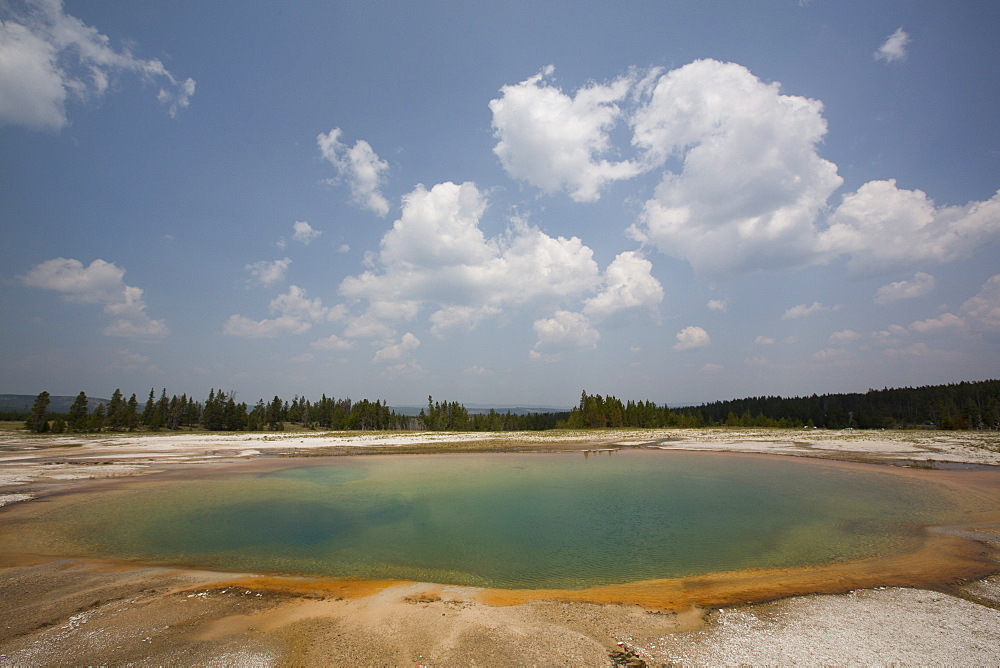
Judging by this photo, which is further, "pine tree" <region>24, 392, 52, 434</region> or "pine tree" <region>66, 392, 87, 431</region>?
"pine tree" <region>66, 392, 87, 431</region>

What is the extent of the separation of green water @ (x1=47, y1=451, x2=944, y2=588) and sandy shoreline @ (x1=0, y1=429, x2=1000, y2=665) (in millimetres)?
1900

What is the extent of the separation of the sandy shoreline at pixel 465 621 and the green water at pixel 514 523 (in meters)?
1.90

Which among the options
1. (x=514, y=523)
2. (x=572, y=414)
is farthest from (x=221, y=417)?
(x=514, y=523)

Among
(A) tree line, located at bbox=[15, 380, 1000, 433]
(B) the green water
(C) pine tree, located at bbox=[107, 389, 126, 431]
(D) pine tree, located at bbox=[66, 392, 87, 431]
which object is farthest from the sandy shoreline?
(C) pine tree, located at bbox=[107, 389, 126, 431]

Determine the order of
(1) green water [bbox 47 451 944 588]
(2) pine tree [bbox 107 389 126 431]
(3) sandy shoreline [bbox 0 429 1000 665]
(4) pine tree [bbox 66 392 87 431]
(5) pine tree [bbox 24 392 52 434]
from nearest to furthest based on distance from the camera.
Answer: (3) sandy shoreline [bbox 0 429 1000 665]
(1) green water [bbox 47 451 944 588]
(5) pine tree [bbox 24 392 52 434]
(4) pine tree [bbox 66 392 87 431]
(2) pine tree [bbox 107 389 126 431]

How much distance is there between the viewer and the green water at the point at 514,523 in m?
12.9

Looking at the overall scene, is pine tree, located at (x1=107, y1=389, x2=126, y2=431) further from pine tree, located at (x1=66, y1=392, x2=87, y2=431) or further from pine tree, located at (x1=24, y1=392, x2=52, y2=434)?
pine tree, located at (x1=24, y1=392, x2=52, y2=434)

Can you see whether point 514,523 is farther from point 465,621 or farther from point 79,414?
point 79,414

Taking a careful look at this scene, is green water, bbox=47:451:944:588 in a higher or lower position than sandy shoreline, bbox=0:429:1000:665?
lower

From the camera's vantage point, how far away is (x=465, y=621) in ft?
27.5

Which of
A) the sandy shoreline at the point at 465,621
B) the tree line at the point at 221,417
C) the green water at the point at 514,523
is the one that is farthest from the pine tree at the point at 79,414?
the sandy shoreline at the point at 465,621

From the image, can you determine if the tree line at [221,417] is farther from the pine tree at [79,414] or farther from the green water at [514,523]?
the green water at [514,523]

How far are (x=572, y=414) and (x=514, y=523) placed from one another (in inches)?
4592

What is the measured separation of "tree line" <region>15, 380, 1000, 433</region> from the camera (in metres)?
98.5
